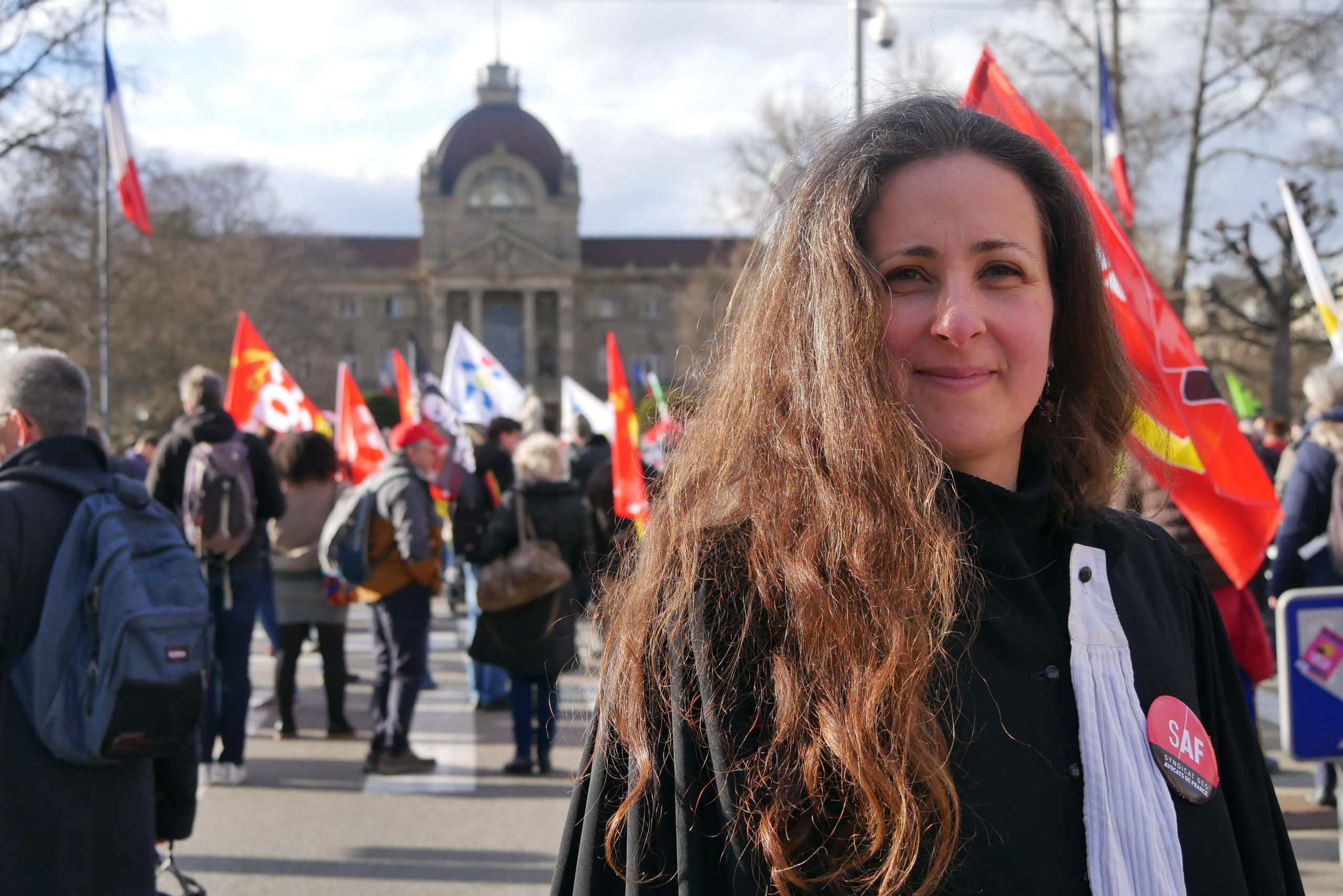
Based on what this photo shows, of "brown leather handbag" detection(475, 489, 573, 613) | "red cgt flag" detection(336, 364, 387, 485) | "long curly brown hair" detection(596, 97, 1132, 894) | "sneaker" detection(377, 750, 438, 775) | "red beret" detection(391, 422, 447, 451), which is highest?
"red cgt flag" detection(336, 364, 387, 485)

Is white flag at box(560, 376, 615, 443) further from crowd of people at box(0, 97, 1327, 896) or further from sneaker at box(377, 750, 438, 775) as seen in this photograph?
crowd of people at box(0, 97, 1327, 896)

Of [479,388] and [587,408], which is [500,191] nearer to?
[587,408]

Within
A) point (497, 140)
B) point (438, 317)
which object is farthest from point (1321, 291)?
point (497, 140)

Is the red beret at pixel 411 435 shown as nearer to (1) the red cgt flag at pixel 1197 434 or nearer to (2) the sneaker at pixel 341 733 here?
(2) the sneaker at pixel 341 733

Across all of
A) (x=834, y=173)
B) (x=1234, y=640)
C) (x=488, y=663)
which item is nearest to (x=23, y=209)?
(x=488, y=663)

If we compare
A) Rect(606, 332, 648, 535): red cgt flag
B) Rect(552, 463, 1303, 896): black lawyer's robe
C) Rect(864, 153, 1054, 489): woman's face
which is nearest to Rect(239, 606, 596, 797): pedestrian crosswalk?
Rect(606, 332, 648, 535): red cgt flag

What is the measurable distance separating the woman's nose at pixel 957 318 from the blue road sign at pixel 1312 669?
2.59 m

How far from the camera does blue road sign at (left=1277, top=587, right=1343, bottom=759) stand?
12.1ft

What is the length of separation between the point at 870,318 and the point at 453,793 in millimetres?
5728

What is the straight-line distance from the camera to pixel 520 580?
6992 mm

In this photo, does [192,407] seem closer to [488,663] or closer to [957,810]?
[488,663]

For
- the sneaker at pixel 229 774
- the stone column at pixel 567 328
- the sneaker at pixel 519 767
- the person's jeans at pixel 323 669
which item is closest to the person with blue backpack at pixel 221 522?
the sneaker at pixel 229 774

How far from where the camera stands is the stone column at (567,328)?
3231 inches

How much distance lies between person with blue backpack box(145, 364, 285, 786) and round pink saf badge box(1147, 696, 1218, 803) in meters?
5.88
